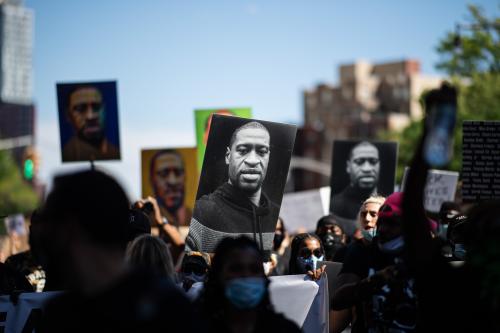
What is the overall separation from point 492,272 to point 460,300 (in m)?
0.18

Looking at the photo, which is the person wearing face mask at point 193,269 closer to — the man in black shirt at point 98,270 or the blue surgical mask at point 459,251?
the blue surgical mask at point 459,251

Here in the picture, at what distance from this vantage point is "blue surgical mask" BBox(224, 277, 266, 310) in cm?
381

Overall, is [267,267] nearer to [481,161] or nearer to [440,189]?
[481,161]

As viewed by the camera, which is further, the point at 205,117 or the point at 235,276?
the point at 205,117

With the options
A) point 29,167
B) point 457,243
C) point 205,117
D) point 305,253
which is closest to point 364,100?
point 29,167

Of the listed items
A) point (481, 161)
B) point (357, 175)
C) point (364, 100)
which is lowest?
point (364, 100)

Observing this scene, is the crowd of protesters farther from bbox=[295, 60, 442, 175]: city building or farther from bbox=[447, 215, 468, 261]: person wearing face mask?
bbox=[295, 60, 442, 175]: city building

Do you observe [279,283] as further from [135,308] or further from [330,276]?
[135,308]

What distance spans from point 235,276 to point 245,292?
0.31ft

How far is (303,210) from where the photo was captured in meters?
13.9

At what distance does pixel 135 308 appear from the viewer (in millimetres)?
2826

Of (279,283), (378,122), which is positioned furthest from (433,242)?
(378,122)

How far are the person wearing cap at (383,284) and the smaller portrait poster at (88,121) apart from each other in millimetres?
5667

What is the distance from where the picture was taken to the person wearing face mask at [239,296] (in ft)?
12.6
